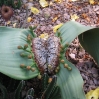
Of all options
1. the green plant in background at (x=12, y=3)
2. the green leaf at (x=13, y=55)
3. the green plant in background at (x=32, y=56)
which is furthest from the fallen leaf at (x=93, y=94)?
the green plant in background at (x=12, y=3)

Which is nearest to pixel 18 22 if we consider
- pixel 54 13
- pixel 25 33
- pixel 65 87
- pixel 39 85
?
pixel 54 13

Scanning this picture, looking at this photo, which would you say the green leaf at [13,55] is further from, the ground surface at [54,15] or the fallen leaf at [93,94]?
the ground surface at [54,15]

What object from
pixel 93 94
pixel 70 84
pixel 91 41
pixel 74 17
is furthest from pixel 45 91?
pixel 74 17

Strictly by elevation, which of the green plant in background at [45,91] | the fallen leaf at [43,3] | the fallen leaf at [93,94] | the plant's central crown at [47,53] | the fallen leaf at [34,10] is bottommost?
the fallen leaf at [93,94]

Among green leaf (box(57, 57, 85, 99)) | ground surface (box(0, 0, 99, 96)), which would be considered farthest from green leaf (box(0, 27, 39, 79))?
ground surface (box(0, 0, 99, 96))

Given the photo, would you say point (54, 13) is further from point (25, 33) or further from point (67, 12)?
point (25, 33)

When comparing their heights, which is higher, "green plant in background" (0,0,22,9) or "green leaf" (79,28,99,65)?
"green plant in background" (0,0,22,9)

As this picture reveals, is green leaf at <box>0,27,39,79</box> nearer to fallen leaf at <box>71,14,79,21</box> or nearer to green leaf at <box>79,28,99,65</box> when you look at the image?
green leaf at <box>79,28,99,65</box>
